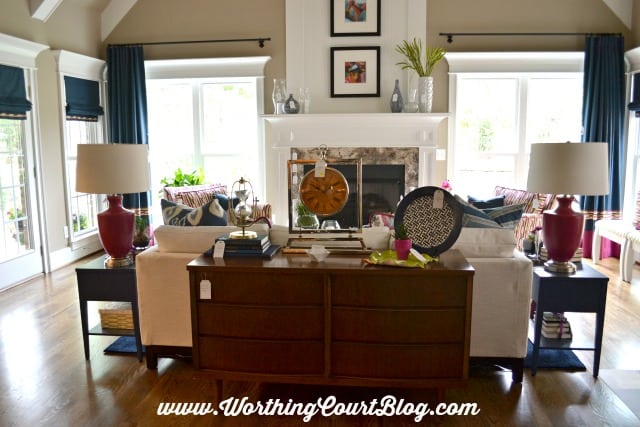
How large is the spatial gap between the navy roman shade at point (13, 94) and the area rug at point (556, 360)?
458cm

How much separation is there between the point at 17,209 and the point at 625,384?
5003 millimetres

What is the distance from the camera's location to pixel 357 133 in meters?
5.89

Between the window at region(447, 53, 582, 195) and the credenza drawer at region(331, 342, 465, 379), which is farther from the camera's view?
the window at region(447, 53, 582, 195)

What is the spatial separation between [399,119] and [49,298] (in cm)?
387

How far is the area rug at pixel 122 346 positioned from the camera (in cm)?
325

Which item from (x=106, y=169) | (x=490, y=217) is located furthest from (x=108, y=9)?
(x=490, y=217)

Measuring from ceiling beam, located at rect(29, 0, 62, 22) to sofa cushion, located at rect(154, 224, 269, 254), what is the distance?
3.34 meters

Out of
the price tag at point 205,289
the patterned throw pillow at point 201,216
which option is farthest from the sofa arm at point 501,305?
the patterned throw pillow at point 201,216

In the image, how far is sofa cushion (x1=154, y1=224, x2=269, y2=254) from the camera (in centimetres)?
291

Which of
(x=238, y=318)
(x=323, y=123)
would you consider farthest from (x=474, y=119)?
(x=238, y=318)

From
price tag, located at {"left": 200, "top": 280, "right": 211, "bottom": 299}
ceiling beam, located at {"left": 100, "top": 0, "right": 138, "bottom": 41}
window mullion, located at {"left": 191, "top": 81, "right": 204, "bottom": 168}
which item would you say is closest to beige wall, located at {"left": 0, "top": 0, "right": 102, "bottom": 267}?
ceiling beam, located at {"left": 100, "top": 0, "right": 138, "bottom": 41}

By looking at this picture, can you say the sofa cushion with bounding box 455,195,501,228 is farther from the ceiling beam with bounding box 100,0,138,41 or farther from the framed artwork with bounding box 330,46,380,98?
the ceiling beam with bounding box 100,0,138,41

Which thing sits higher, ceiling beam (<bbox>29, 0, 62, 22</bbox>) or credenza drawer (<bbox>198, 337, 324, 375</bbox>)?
ceiling beam (<bbox>29, 0, 62, 22</bbox>)

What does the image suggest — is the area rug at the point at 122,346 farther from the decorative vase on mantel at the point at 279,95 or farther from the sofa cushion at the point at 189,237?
the decorative vase on mantel at the point at 279,95
